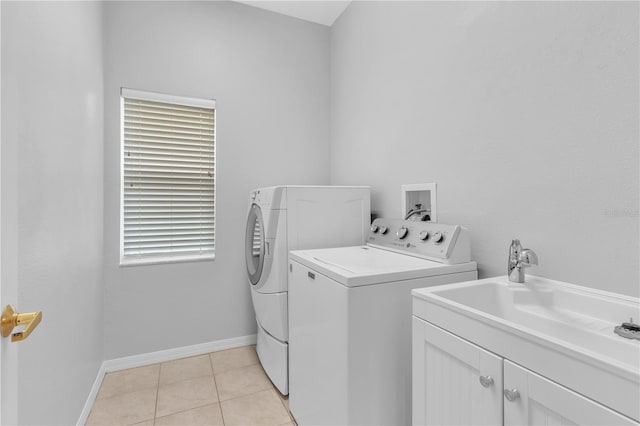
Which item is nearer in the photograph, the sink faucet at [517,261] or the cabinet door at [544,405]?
the cabinet door at [544,405]

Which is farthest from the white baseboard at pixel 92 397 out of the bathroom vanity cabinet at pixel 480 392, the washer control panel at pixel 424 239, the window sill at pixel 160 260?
the washer control panel at pixel 424 239

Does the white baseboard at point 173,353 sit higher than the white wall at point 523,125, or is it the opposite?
the white wall at point 523,125

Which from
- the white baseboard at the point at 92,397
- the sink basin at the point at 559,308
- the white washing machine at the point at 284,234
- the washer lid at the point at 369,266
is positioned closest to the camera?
the sink basin at the point at 559,308

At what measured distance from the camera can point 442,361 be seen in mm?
991

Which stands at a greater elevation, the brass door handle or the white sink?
the brass door handle

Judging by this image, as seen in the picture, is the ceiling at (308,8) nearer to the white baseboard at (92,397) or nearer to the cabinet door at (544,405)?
the cabinet door at (544,405)

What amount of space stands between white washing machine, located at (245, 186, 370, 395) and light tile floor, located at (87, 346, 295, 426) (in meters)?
0.15

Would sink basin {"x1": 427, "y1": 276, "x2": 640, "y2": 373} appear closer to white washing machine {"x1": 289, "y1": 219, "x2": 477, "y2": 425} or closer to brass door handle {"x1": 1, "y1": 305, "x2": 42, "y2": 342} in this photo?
white washing machine {"x1": 289, "y1": 219, "x2": 477, "y2": 425}

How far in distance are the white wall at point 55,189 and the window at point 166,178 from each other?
0.31 m

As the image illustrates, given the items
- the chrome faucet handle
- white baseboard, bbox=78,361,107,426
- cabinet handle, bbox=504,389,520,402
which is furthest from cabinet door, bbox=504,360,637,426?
white baseboard, bbox=78,361,107,426

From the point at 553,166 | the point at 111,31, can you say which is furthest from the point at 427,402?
the point at 111,31

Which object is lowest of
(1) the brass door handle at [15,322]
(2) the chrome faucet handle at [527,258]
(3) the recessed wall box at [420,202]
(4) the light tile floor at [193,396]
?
(4) the light tile floor at [193,396]

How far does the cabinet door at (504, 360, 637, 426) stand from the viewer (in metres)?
0.63

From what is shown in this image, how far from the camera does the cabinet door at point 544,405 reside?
629 millimetres
